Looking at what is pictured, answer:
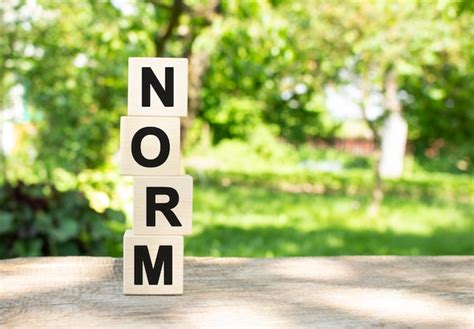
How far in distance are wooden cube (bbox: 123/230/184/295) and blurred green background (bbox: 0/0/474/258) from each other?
7.86 feet

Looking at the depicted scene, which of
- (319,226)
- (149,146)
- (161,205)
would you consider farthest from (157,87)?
(319,226)

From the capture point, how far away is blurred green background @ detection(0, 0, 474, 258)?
5270mm

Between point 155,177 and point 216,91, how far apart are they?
1354 centimetres

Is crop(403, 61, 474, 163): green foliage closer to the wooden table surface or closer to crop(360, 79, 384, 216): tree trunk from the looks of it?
crop(360, 79, 384, 216): tree trunk

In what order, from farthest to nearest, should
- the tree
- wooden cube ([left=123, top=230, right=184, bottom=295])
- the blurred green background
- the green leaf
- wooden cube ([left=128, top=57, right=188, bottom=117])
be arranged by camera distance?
1. the tree
2. the blurred green background
3. the green leaf
4. wooden cube ([left=128, top=57, right=188, bottom=117])
5. wooden cube ([left=123, top=230, right=184, bottom=295])

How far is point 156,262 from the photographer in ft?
5.46

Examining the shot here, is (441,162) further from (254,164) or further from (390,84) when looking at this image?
(390,84)

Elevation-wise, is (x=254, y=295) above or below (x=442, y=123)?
below

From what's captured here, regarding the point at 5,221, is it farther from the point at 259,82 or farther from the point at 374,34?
the point at 259,82

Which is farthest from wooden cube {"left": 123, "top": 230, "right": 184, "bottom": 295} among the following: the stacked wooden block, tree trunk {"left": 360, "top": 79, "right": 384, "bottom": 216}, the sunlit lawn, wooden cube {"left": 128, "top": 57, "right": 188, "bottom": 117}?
tree trunk {"left": 360, "top": 79, "right": 384, "bottom": 216}

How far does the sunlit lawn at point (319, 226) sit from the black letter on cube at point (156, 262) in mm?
4464

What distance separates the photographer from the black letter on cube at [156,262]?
160cm

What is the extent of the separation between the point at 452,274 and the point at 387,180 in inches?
471

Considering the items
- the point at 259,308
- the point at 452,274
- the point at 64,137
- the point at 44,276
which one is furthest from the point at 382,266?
the point at 64,137
